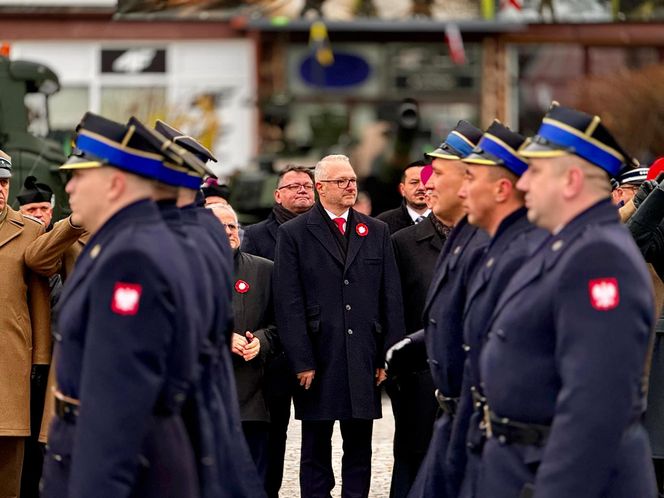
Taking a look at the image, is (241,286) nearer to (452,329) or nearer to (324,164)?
(324,164)

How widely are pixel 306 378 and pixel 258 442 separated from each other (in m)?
0.44

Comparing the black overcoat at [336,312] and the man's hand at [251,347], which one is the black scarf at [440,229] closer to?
the black overcoat at [336,312]

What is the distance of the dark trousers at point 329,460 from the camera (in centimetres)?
912

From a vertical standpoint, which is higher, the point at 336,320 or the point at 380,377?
the point at 336,320

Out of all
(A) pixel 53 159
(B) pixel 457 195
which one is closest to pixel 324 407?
(B) pixel 457 195

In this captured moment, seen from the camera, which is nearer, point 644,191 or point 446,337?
point 446,337

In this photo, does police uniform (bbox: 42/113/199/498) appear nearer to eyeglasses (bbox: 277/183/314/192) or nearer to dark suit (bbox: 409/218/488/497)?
dark suit (bbox: 409/218/488/497)

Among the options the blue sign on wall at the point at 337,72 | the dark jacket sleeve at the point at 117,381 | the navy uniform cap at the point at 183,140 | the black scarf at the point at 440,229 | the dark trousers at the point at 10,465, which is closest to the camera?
the dark jacket sleeve at the point at 117,381

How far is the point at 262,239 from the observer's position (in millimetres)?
10250

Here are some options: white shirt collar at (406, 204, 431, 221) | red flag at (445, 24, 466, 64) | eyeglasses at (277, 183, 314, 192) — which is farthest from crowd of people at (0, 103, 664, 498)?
red flag at (445, 24, 466, 64)

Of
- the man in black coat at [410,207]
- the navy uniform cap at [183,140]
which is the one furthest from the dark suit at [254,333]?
the navy uniform cap at [183,140]

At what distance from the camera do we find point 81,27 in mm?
33656

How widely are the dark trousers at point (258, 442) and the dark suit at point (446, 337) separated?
6.98 feet

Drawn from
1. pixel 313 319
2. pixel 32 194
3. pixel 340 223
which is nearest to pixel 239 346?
pixel 313 319
